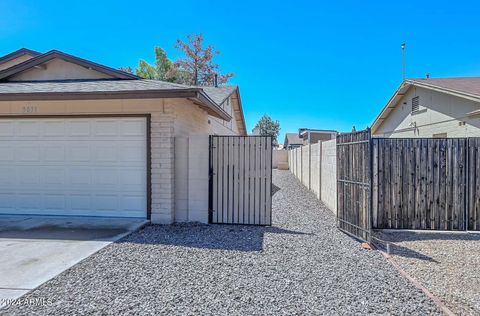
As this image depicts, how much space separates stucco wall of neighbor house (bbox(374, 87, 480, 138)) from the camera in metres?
10.2

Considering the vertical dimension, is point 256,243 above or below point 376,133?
below

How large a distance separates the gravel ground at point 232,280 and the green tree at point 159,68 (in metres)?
25.5

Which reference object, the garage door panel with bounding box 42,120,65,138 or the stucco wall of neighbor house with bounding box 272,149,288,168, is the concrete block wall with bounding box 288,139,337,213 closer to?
the garage door panel with bounding box 42,120,65,138

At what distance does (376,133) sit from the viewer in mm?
19719

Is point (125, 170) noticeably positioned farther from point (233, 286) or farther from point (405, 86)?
point (405, 86)

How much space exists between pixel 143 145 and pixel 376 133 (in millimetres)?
16912

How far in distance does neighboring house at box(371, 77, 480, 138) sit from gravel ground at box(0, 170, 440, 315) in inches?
297

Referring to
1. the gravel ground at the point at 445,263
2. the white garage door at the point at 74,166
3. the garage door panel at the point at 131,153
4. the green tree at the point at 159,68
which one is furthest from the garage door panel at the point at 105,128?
the green tree at the point at 159,68

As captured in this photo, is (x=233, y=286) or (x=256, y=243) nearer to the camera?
(x=233, y=286)

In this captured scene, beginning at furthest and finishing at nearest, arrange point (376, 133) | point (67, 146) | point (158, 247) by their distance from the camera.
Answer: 1. point (376, 133)
2. point (67, 146)
3. point (158, 247)

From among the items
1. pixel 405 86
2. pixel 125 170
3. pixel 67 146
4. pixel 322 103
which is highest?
pixel 322 103

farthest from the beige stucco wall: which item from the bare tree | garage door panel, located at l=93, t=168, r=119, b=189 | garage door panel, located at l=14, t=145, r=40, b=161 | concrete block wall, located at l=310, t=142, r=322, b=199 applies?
the bare tree

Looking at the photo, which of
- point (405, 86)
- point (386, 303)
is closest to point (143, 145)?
point (386, 303)

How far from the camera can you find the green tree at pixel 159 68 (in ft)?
94.8
